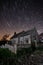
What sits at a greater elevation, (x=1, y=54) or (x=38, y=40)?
(x=38, y=40)

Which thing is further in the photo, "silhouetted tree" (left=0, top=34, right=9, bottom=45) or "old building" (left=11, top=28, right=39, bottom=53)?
"old building" (left=11, top=28, right=39, bottom=53)

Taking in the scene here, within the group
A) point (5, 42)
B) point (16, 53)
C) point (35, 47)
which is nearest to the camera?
point (16, 53)

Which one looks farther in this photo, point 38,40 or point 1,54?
point 38,40

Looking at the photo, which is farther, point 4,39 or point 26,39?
point 26,39

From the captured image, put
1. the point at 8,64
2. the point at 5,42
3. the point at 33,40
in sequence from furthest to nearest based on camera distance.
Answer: the point at 33,40
the point at 5,42
the point at 8,64

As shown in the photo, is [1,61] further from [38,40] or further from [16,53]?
[38,40]

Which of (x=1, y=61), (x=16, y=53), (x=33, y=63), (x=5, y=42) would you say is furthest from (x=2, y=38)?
(x=33, y=63)

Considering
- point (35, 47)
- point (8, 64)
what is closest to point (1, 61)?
point (8, 64)

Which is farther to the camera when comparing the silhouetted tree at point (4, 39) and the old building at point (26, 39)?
the old building at point (26, 39)

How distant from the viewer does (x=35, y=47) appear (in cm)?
425

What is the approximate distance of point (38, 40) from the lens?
448cm

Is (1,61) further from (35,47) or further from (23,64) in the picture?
(35,47)

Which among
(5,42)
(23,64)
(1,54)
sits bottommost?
(23,64)

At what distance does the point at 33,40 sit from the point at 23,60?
1622mm
